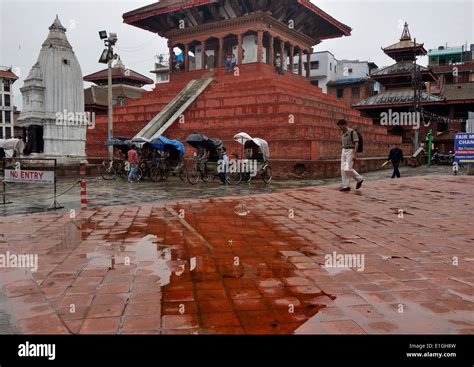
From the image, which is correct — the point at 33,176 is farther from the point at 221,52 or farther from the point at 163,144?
the point at 221,52

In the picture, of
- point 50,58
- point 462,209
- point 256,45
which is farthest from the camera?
point 256,45

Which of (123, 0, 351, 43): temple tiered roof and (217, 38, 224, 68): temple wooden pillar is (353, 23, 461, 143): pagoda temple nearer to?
(123, 0, 351, 43): temple tiered roof

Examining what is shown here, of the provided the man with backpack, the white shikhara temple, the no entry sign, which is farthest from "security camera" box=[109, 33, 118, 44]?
the no entry sign

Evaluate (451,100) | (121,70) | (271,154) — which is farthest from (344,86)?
(271,154)

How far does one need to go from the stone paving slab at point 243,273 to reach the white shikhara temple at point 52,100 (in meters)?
16.5

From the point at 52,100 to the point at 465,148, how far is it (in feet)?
69.6

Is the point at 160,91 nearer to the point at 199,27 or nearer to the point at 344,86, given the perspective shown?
the point at 199,27

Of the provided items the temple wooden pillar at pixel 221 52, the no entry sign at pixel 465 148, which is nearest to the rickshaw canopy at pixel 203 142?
the no entry sign at pixel 465 148

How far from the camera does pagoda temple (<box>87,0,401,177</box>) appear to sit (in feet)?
61.9

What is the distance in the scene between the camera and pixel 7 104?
63.4 metres

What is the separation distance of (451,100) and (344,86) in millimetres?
17176

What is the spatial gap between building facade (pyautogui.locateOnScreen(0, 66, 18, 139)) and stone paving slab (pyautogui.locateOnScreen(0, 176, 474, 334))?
64450mm

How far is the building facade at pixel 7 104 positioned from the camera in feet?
206
